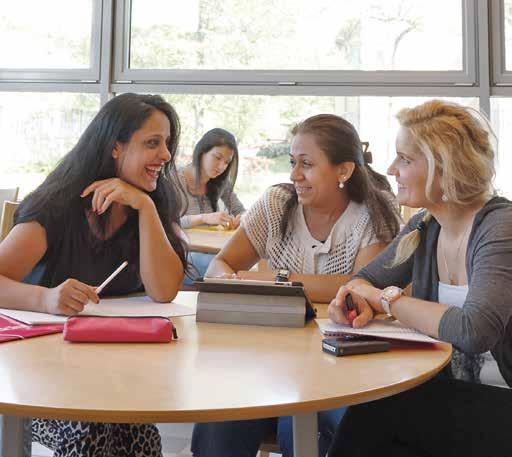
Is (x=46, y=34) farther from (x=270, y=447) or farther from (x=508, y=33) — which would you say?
(x=270, y=447)

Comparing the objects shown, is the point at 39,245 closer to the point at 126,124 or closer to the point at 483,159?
the point at 126,124

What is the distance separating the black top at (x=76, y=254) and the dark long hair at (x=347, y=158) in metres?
0.57

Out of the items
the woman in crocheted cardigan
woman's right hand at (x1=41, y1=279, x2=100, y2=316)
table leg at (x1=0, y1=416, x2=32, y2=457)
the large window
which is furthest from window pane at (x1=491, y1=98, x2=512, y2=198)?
table leg at (x1=0, y1=416, x2=32, y2=457)

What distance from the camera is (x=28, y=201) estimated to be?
62.1 inches

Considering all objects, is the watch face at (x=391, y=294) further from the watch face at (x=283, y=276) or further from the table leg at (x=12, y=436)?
the table leg at (x=12, y=436)

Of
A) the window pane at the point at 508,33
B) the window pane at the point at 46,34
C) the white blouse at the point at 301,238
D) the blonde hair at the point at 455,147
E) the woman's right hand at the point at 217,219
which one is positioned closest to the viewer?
the blonde hair at the point at 455,147

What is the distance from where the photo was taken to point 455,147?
1456 mm

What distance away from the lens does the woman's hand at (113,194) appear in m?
1.56

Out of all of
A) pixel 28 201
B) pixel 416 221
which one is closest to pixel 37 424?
pixel 28 201

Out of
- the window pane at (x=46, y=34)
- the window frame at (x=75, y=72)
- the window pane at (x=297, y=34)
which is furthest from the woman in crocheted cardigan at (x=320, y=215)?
the window pane at (x=46, y=34)

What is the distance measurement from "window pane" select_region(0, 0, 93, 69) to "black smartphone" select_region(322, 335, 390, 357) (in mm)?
3758

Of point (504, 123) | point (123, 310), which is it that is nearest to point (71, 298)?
point (123, 310)

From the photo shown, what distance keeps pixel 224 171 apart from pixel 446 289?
2.52 m

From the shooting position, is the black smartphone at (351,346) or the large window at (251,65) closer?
the black smartphone at (351,346)
